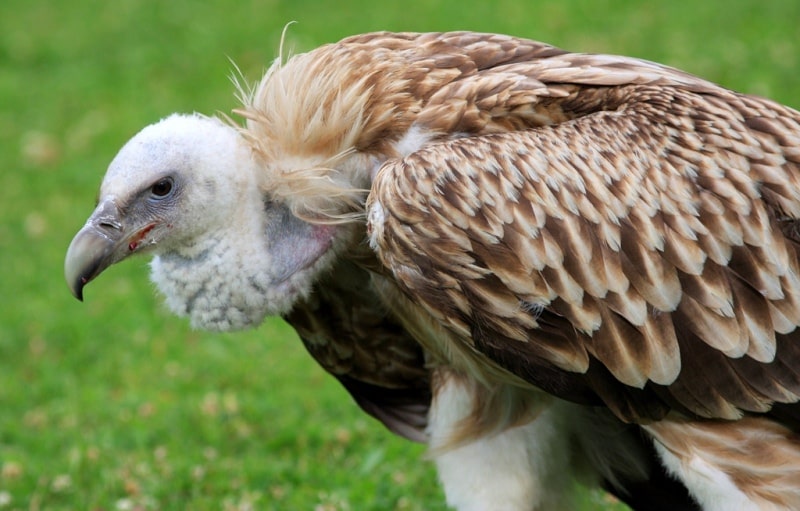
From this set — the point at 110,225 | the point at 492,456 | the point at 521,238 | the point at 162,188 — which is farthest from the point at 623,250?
the point at 110,225

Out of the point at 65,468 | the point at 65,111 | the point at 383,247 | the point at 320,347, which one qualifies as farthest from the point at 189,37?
the point at 383,247

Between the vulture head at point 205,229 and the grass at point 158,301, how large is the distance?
23.6 inches

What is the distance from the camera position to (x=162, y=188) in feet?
14.4

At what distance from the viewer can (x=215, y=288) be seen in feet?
14.4

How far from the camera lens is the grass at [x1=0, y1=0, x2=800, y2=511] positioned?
606cm

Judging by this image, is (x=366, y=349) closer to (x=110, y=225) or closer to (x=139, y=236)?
(x=139, y=236)

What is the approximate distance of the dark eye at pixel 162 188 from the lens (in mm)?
4395

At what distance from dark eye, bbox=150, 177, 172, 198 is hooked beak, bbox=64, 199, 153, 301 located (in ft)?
0.36

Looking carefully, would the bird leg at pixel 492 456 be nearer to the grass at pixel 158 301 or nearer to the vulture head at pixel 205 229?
the grass at pixel 158 301

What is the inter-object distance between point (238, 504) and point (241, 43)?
8419 mm

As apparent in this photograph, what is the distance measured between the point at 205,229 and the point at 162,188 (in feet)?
0.64

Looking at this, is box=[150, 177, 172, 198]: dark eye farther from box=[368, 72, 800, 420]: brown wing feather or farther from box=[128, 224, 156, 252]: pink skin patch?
box=[368, 72, 800, 420]: brown wing feather

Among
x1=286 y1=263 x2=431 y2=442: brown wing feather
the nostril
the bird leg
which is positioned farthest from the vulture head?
the bird leg

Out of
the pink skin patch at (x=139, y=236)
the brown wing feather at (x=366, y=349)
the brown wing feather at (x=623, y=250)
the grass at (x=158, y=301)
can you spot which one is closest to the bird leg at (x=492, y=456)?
the brown wing feather at (x=366, y=349)
